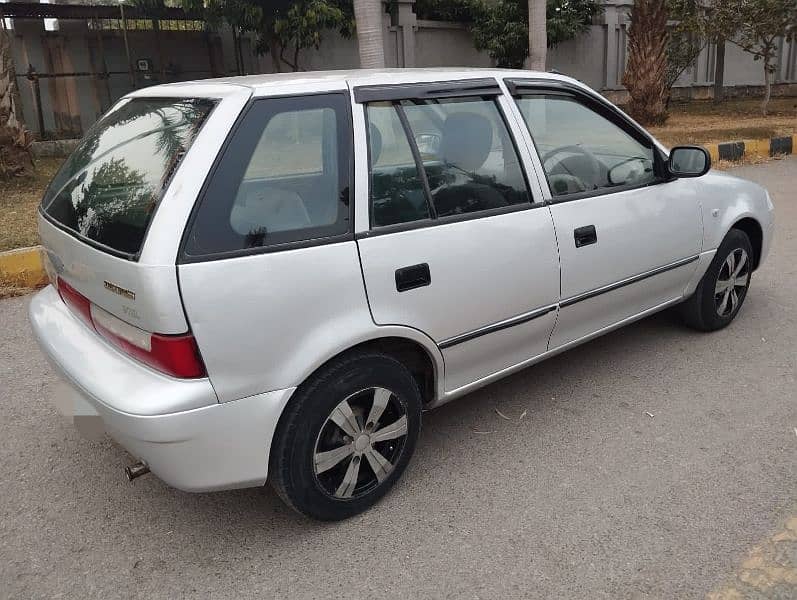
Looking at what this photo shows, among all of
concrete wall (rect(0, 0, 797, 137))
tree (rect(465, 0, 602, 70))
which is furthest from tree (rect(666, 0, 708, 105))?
tree (rect(465, 0, 602, 70))

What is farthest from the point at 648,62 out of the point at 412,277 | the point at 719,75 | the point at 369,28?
the point at 412,277

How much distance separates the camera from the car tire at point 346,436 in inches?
97.9

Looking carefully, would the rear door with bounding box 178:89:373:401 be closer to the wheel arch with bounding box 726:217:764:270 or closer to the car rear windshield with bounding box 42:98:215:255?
the car rear windshield with bounding box 42:98:215:255

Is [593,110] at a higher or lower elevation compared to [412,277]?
higher

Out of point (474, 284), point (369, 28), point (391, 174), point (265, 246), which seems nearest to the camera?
point (265, 246)

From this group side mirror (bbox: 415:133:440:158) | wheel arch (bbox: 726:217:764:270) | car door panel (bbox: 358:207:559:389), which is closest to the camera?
car door panel (bbox: 358:207:559:389)

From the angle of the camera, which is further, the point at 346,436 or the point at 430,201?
the point at 430,201

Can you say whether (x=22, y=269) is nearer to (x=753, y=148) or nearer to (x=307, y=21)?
(x=307, y=21)

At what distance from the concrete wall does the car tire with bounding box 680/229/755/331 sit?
38.1 feet

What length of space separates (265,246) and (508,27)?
1484 centimetres

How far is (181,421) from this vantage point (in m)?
2.23

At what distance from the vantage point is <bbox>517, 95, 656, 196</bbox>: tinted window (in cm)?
333

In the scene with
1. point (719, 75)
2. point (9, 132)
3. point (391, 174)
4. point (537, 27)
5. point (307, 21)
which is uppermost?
point (307, 21)

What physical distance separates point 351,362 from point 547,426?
4.26ft
